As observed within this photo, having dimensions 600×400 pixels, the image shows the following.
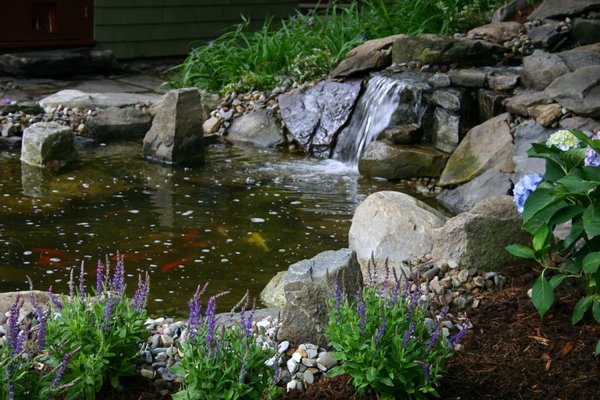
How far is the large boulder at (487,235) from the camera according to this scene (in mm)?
4938

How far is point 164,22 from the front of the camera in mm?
14125

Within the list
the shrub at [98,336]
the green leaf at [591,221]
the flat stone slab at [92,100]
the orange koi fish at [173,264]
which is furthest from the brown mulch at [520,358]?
the flat stone slab at [92,100]

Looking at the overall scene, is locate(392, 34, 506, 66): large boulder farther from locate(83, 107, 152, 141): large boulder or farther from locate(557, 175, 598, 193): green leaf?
locate(557, 175, 598, 193): green leaf

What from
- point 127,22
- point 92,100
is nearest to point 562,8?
point 92,100

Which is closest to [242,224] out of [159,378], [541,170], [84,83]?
[541,170]

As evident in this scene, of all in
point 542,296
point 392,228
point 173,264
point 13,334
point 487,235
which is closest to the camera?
point 13,334

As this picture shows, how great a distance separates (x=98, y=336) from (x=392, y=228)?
257 centimetres

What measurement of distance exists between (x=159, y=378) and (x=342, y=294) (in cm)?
83

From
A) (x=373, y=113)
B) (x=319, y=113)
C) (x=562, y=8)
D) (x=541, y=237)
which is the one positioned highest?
(x=562, y=8)

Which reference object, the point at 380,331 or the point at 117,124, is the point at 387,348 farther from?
the point at 117,124

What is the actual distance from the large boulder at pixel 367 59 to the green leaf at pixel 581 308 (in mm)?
6502

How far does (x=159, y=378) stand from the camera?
12.7ft

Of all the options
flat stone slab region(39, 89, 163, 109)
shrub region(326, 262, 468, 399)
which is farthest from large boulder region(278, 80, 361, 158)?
shrub region(326, 262, 468, 399)

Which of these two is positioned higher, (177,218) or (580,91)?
(580,91)
